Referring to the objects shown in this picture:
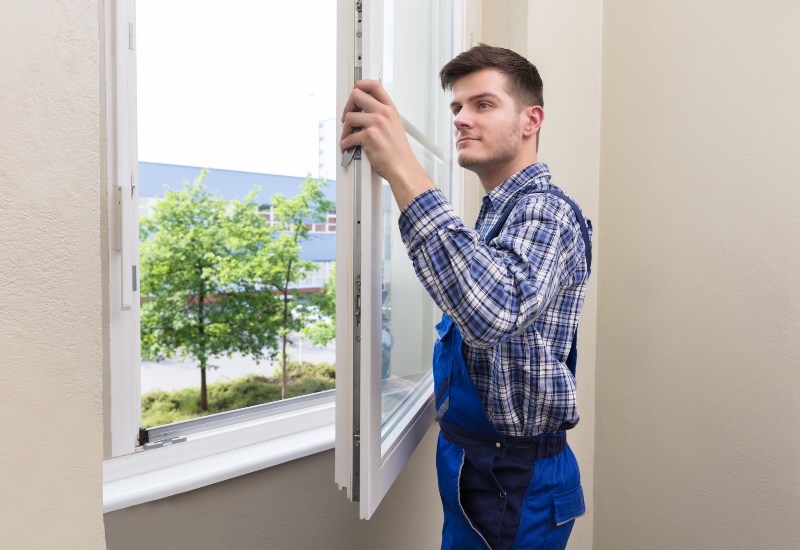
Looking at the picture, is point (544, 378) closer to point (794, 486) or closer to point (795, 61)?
point (794, 486)

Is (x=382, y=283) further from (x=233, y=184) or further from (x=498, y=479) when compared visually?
(x=233, y=184)

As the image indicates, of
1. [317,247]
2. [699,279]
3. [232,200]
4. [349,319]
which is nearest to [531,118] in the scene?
[349,319]

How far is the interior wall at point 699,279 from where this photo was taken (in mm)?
1550

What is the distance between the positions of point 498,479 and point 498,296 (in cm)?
39

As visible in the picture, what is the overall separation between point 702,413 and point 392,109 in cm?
140

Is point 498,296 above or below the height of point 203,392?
above

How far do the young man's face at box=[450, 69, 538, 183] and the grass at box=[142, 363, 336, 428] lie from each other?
538cm

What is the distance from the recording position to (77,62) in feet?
1.86

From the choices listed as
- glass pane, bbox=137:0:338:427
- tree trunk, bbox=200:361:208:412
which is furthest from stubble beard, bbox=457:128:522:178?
tree trunk, bbox=200:361:208:412

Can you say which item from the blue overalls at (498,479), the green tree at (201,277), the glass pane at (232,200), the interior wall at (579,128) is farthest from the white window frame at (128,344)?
the green tree at (201,277)

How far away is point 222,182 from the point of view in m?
6.03

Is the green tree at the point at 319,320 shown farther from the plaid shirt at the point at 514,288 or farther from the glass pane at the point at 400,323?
the plaid shirt at the point at 514,288

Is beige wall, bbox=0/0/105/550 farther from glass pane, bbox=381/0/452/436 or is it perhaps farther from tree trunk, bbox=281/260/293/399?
tree trunk, bbox=281/260/293/399

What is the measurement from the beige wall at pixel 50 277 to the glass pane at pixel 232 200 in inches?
199
